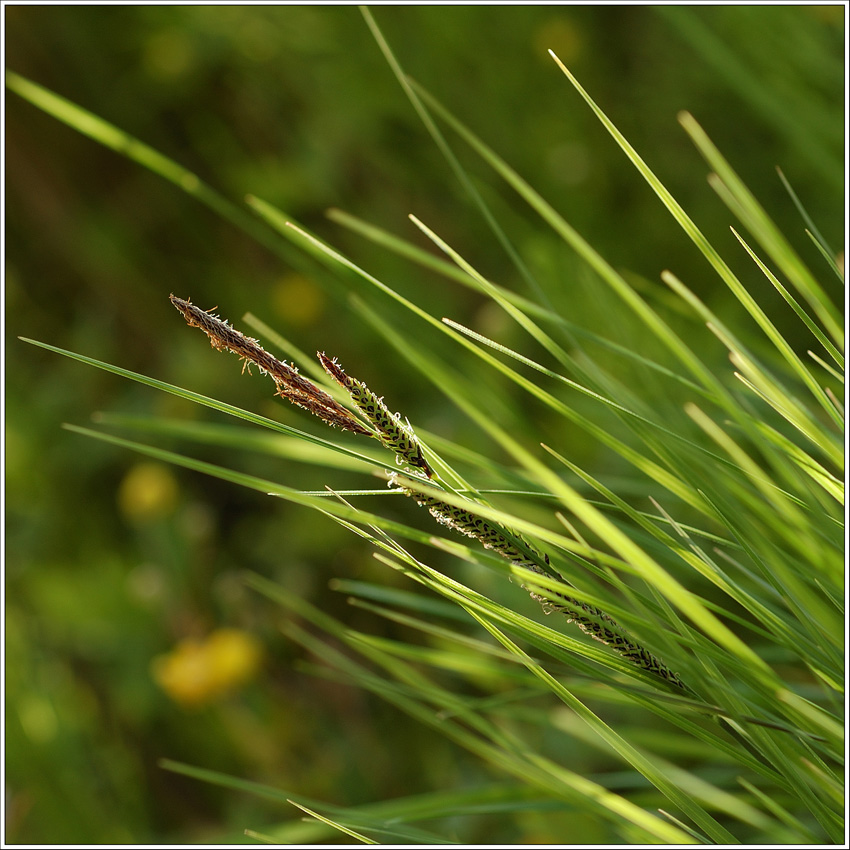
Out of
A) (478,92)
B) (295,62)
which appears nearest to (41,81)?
(295,62)

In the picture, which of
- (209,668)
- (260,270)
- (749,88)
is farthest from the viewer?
(260,270)

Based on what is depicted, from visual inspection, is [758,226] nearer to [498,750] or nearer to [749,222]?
[749,222]

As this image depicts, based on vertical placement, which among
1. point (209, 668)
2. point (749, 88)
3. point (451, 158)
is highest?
point (749, 88)

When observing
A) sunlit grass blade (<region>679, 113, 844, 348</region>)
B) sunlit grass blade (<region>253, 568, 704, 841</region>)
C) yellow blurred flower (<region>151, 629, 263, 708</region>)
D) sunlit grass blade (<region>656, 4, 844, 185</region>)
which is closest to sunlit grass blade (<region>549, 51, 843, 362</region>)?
sunlit grass blade (<region>679, 113, 844, 348</region>)

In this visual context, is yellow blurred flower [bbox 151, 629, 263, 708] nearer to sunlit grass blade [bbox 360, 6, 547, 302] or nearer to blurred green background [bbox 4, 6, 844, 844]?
blurred green background [bbox 4, 6, 844, 844]

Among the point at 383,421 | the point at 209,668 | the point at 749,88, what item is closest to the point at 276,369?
the point at 383,421

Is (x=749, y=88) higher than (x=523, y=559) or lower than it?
higher

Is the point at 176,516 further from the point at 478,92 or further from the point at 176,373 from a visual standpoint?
the point at 478,92

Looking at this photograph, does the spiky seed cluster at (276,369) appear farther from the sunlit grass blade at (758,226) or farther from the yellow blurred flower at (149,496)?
the yellow blurred flower at (149,496)
